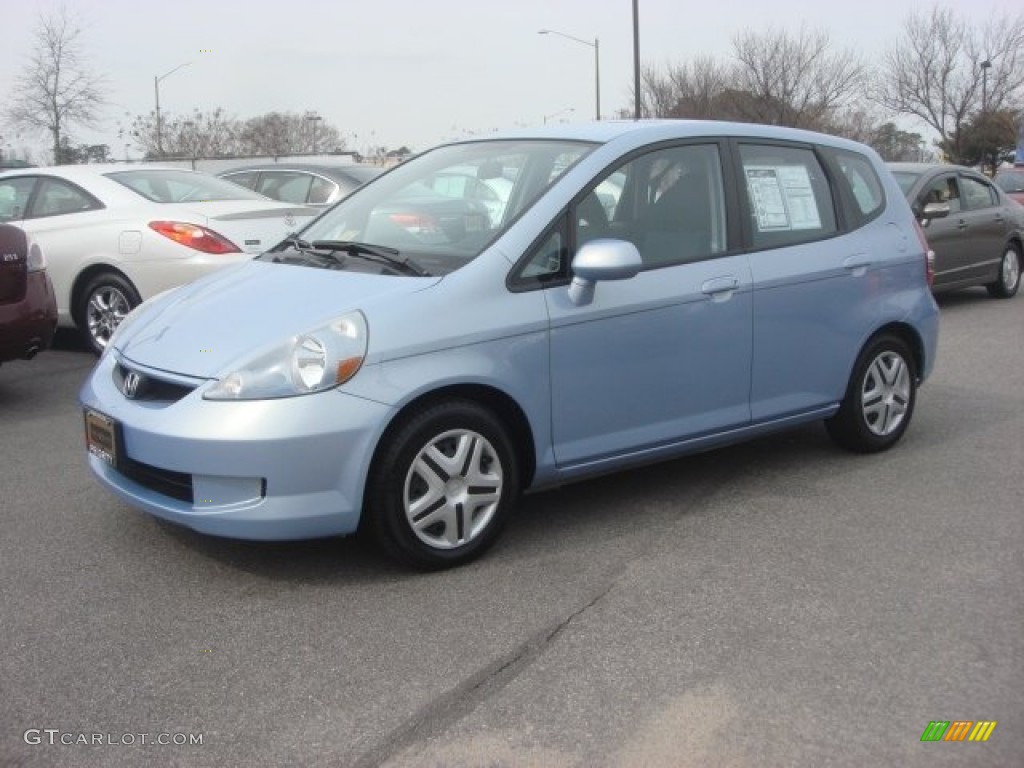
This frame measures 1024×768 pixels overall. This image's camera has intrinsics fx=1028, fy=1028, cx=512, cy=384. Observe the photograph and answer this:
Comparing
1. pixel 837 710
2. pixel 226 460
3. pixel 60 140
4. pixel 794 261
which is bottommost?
pixel 837 710

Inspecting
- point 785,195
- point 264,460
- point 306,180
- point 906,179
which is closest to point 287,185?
point 306,180

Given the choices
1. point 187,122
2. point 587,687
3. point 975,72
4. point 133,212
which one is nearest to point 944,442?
point 587,687

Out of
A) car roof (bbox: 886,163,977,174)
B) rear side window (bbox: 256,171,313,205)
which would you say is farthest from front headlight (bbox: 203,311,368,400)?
car roof (bbox: 886,163,977,174)

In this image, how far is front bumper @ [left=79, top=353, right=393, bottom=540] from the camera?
334 cm

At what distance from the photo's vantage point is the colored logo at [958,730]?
267 cm

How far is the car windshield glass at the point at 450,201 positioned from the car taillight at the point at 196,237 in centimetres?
289

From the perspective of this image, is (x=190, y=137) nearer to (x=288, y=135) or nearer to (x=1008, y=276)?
(x=288, y=135)

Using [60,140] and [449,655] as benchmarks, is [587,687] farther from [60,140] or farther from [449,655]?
[60,140]

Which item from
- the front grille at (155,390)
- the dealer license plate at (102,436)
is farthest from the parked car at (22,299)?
the front grille at (155,390)

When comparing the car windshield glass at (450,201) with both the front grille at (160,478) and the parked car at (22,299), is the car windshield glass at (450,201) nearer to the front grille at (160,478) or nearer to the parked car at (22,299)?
the front grille at (160,478)

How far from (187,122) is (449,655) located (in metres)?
53.1

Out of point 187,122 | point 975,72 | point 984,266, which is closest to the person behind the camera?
point 984,266

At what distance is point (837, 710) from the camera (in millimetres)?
2793

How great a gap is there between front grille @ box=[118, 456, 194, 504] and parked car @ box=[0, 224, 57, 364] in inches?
115
